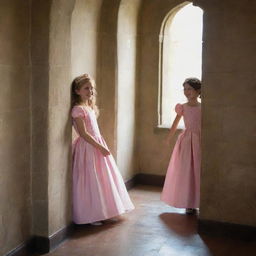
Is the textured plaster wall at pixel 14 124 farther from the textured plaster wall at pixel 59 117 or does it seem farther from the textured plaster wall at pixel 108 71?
the textured plaster wall at pixel 108 71

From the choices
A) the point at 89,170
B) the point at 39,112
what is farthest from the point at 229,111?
the point at 39,112

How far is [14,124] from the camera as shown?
144 inches

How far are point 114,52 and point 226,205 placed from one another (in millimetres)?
2126

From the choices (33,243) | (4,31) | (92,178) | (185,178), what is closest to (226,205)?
(185,178)

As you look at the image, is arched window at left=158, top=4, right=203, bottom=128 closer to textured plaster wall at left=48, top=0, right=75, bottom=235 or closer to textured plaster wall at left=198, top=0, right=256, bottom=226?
textured plaster wall at left=198, top=0, right=256, bottom=226

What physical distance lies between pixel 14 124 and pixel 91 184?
1156 mm

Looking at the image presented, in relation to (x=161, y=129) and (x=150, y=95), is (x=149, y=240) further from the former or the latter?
(x=150, y=95)

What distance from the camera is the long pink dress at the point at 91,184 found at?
4492 mm

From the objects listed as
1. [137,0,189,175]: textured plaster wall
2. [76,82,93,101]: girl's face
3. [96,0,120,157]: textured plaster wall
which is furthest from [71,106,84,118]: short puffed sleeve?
[137,0,189,175]: textured plaster wall

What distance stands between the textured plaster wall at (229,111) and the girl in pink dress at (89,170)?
3.10 ft

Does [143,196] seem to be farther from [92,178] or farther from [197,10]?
[197,10]

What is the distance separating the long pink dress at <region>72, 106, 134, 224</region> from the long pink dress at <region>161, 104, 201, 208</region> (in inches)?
27.4

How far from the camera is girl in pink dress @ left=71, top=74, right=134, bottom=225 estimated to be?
14.5 ft

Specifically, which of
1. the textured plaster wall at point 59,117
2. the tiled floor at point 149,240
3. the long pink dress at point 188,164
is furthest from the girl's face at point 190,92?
the textured plaster wall at point 59,117
